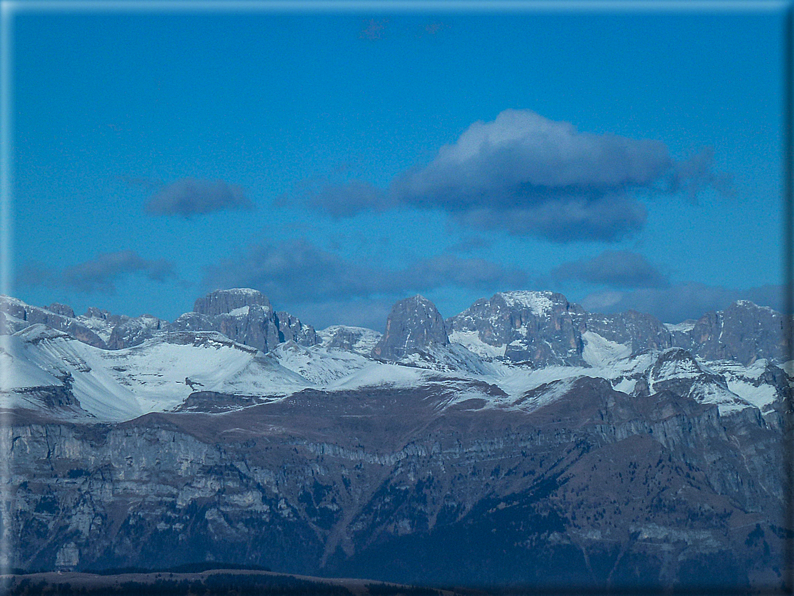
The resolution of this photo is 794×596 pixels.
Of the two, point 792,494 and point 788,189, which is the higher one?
point 788,189

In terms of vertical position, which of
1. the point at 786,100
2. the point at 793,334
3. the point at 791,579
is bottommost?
the point at 791,579

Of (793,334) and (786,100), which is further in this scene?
(793,334)

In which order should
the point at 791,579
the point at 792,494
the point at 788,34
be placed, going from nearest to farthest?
the point at 788,34
the point at 791,579
the point at 792,494

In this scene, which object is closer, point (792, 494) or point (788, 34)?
point (788, 34)

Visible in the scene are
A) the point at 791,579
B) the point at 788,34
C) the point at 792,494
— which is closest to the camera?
the point at 788,34

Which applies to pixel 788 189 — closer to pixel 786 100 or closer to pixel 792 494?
pixel 786 100

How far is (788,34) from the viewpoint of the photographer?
121 m

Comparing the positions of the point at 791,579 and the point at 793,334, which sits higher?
the point at 793,334

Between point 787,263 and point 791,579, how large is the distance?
3698cm

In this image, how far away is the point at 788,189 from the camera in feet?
408

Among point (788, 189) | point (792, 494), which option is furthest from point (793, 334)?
point (788, 189)

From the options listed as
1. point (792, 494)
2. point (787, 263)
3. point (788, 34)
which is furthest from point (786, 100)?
point (792, 494)

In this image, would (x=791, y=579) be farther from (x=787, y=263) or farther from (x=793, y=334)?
(x=787, y=263)

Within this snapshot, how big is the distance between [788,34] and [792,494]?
6526 cm
